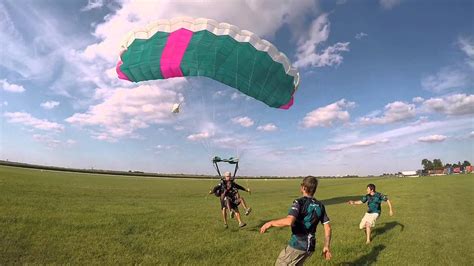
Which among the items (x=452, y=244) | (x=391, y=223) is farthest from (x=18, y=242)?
(x=391, y=223)

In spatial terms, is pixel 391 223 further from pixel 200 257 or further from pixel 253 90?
pixel 200 257

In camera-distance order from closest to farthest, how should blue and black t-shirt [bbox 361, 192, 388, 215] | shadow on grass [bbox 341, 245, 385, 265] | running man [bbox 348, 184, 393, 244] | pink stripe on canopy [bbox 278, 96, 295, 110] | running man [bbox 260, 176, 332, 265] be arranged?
running man [bbox 260, 176, 332, 265], shadow on grass [bbox 341, 245, 385, 265], running man [bbox 348, 184, 393, 244], blue and black t-shirt [bbox 361, 192, 388, 215], pink stripe on canopy [bbox 278, 96, 295, 110]

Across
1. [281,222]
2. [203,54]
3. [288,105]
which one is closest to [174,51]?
[203,54]

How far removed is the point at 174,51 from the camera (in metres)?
14.9

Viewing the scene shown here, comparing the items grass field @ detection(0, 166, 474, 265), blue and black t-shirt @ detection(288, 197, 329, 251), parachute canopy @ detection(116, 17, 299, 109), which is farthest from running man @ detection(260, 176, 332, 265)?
parachute canopy @ detection(116, 17, 299, 109)

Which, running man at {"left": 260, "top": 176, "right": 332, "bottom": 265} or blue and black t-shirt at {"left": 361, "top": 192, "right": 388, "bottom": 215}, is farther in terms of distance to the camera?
blue and black t-shirt at {"left": 361, "top": 192, "right": 388, "bottom": 215}

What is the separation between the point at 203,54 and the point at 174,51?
1.16m

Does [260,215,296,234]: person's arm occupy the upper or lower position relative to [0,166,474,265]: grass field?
upper

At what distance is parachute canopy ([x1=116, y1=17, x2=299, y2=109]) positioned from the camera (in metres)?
14.6

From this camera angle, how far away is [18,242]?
997cm

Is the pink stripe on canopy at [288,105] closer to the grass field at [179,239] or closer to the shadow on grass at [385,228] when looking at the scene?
the grass field at [179,239]

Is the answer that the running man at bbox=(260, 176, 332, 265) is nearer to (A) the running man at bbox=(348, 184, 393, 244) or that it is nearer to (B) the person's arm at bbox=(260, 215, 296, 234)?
(B) the person's arm at bbox=(260, 215, 296, 234)

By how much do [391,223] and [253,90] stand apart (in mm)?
8576

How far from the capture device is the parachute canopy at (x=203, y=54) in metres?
14.6
